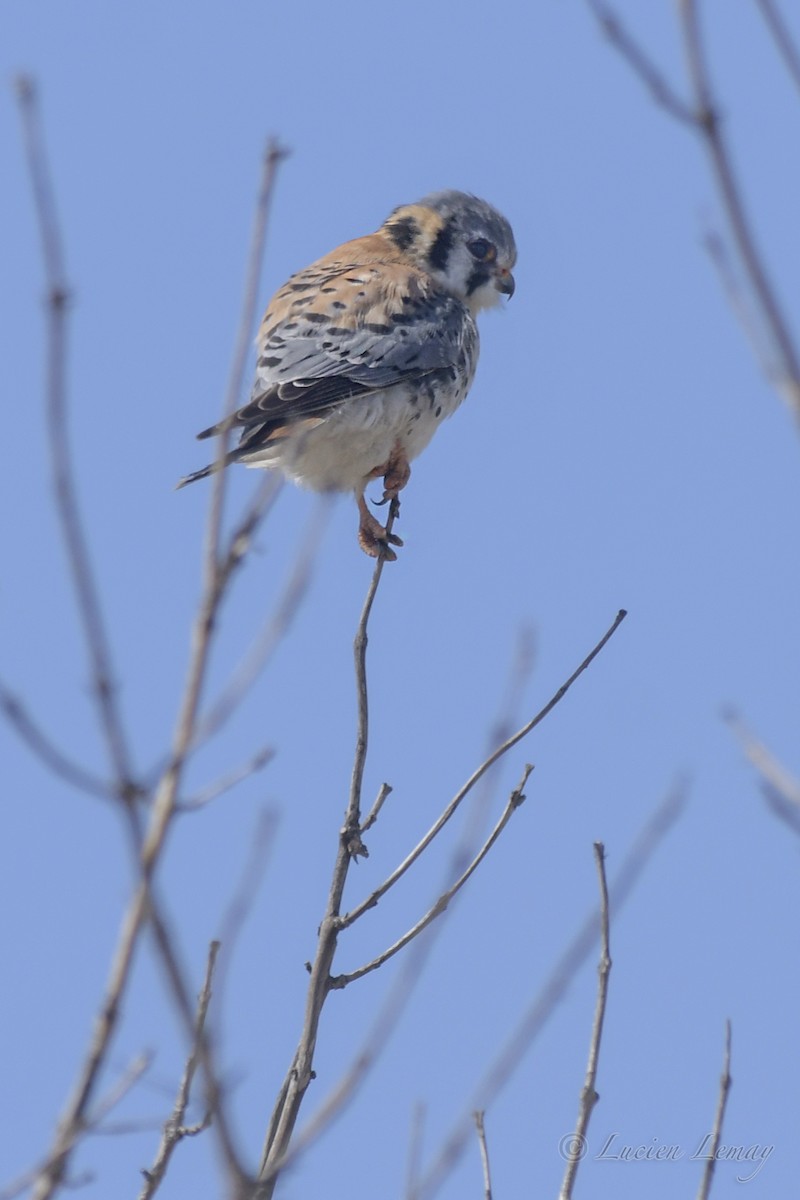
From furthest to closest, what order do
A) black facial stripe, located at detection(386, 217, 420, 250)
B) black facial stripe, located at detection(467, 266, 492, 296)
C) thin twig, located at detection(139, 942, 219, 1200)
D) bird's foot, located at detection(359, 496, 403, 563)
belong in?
1. black facial stripe, located at detection(386, 217, 420, 250)
2. black facial stripe, located at detection(467, 266, 492, 296)
3. bird's foot, located at detection(359, 496, 403, 563)
4. thin twig, located at detection(139, 942, 219, 1200)

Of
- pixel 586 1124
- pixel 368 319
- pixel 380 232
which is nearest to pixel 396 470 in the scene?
pixel 368 319

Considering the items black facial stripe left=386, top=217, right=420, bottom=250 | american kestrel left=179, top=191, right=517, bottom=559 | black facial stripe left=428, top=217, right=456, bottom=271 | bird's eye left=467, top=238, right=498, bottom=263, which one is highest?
black facial stripe left=386, top=217, right=420, bottom=250

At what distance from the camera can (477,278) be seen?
647 centimetres

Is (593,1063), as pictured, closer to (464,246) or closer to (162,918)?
(162,918)

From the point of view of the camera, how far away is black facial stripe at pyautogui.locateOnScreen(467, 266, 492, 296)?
6449mm

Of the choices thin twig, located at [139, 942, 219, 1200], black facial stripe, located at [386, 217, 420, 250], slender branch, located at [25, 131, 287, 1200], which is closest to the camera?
slender branch, located at [25, 131, 287, 1200]

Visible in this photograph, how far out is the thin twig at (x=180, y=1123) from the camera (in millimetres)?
2361

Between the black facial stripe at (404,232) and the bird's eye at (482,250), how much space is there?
265 mm

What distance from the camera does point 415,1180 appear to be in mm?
2457

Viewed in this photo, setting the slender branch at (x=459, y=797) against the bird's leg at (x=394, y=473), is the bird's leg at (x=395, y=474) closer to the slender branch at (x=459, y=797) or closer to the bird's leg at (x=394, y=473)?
the bird's leg at (x=394, y=473)

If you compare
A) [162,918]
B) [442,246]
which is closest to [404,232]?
[442,246]

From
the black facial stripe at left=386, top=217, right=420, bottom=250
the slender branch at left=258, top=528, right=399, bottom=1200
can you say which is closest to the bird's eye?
the black facial stripe at left=386, top=217, right=420, bottom=250

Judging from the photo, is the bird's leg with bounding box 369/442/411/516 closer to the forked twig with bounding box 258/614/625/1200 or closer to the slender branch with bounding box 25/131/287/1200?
the forked twig with bounding box 258/614/625/1200

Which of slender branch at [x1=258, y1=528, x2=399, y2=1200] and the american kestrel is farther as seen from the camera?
the american kestrel
